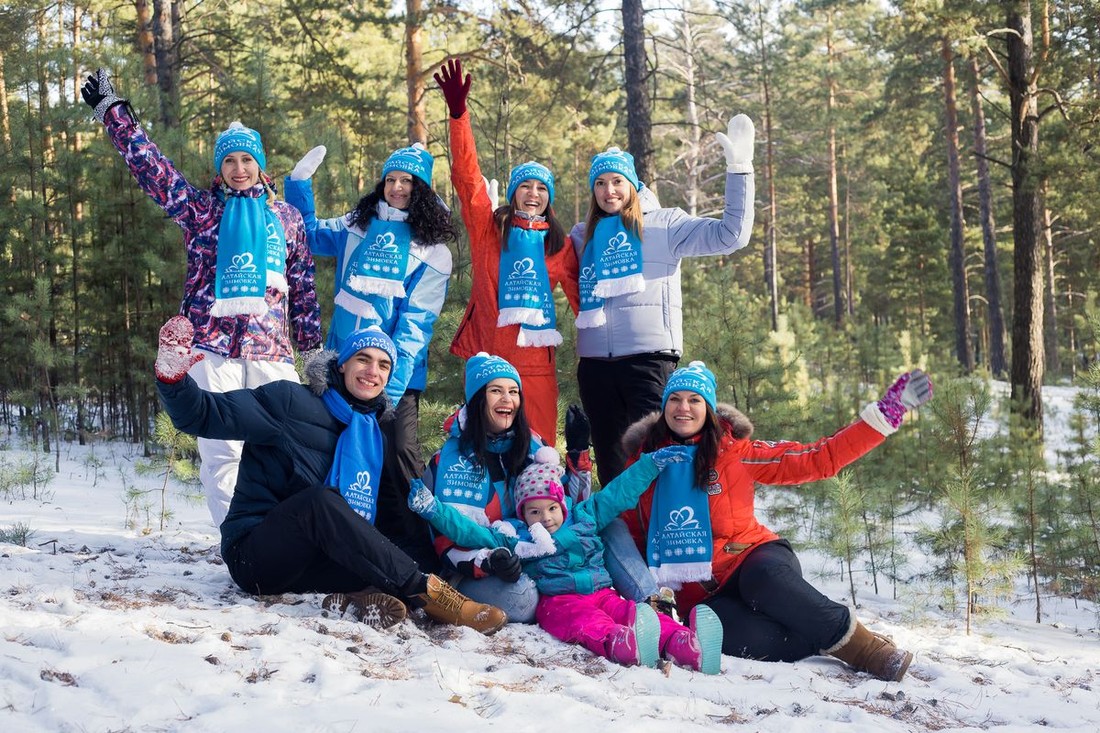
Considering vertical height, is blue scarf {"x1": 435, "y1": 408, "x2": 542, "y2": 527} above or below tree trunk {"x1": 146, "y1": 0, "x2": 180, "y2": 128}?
below

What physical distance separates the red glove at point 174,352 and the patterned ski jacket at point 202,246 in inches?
48.7

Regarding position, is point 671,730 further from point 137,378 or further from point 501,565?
point 137,378

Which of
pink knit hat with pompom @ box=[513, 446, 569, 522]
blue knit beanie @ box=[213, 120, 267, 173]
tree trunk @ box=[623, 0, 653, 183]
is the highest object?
tree trunk @ box=[623, 0, 653, 183]

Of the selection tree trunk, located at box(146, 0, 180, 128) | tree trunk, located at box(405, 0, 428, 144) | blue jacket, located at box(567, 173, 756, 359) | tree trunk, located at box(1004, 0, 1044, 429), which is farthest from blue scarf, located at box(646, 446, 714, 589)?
tree trunk, located at box(405, 0, 428, 144)

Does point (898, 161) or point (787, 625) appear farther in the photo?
point (898, 161)

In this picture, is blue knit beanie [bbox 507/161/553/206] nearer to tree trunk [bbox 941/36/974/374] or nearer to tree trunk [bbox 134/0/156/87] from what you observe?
tree trunk [bbox 134/0/156/87]

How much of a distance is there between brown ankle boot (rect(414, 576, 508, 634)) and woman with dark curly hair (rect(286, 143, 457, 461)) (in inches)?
40.6

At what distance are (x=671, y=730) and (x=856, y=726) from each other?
2.57 ft

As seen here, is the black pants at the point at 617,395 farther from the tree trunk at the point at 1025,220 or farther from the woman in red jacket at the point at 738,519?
the tree trunk at the point at 1025,220

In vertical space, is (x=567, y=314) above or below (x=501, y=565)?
above

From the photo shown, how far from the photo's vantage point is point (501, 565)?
13.2 ft

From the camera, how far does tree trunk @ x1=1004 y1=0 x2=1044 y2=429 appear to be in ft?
A: 34.2

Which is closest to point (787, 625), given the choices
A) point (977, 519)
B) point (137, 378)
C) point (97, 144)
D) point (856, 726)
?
point (856, 726)


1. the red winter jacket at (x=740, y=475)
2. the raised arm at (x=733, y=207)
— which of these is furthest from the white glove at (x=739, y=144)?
the red winter jacket at (x=740, y=475)
